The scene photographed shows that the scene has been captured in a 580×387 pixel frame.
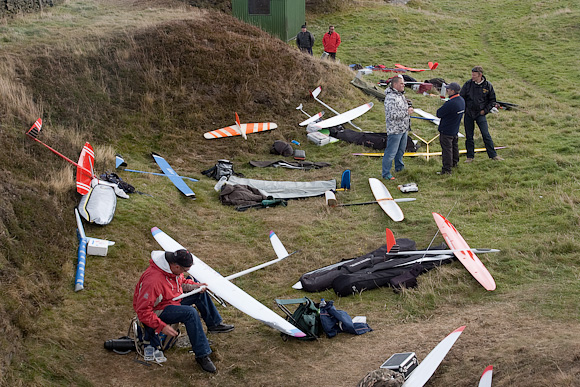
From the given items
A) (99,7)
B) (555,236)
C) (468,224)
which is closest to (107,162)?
(468,224)

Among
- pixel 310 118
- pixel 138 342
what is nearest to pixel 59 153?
pixel 138 342

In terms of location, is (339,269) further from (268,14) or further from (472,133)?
(268,14)

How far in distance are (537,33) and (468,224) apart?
21.2 meters

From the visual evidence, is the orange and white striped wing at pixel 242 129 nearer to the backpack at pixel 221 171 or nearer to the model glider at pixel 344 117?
the model glider at pixel 344 117

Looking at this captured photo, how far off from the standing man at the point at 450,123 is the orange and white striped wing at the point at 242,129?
508cm

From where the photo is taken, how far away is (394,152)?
11.3 meters

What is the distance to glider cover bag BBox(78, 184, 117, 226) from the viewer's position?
865 centimetres

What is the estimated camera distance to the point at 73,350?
5980 mm

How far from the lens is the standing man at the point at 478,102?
11.0 m

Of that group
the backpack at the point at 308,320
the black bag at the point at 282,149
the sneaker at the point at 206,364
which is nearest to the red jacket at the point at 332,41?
the black bag at the point at 282,149

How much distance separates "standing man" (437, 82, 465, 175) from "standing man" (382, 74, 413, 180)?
704mm

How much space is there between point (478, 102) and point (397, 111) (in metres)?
1.82

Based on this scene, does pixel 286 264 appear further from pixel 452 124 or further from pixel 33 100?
pixel 33 100

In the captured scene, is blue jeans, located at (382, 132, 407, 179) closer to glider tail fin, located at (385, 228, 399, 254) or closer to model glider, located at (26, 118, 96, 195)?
glider tail fin, located at (385, 228, 399, 254)
